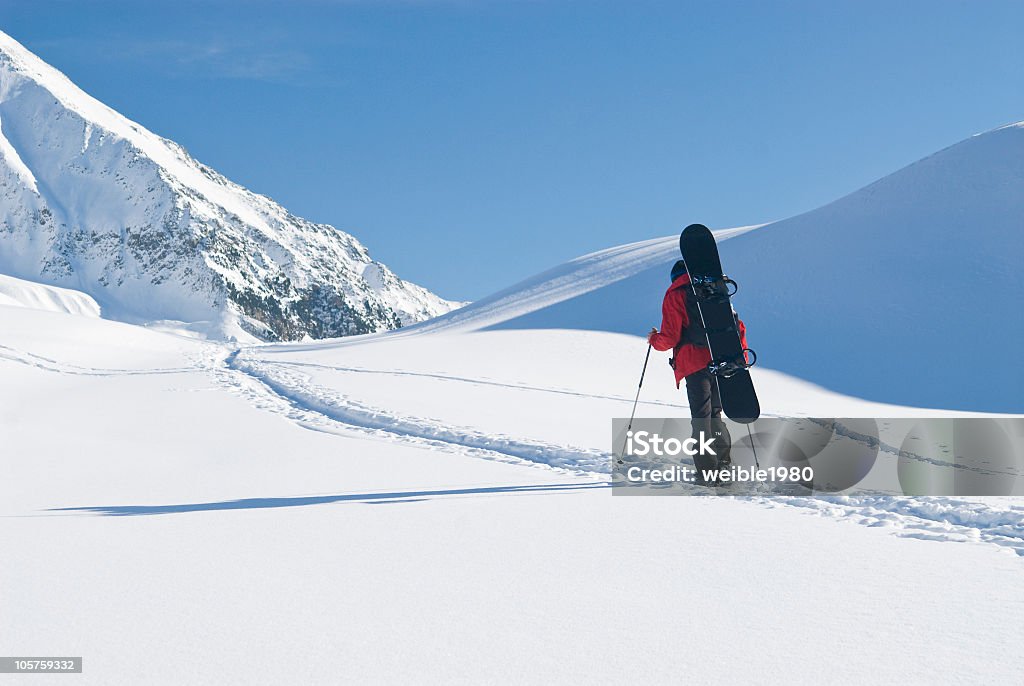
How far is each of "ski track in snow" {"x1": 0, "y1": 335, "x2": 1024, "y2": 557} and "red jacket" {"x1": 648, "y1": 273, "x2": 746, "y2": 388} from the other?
1.21 m

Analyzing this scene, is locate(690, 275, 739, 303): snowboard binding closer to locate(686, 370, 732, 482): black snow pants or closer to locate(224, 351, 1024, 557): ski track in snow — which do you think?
locate(686, 370, 732, 482): black snow pants

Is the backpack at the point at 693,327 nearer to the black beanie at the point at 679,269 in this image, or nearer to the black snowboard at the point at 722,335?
the black snowboard at the point at 722,335

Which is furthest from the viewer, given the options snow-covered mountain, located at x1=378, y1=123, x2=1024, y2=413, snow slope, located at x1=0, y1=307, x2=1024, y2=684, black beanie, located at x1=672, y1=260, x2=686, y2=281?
snow-covered mountain, located at x1=378, y1=123, x2=1024, y2=413

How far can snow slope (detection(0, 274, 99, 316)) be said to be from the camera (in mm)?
156000

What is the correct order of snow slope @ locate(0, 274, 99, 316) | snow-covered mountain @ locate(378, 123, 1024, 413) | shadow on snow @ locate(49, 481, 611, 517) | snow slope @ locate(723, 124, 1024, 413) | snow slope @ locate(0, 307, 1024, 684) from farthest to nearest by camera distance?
snow slope @ locate(0, 274, 99, 316) < snow-covered mountain @ locate(378, 123, 1024, 413) < snow slope @ locate(723, 124, 1024, 413) < shadow on snow @ locate(49, 481, 611, 517) < snow slope @ locate(0, 307, 1024, 684)

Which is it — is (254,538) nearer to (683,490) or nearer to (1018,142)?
(683,490)

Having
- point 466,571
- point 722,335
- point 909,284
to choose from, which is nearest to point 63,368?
point 722,335

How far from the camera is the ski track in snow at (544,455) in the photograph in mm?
4945

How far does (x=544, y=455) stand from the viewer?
8461mm

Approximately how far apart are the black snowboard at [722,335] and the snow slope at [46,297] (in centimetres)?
16631

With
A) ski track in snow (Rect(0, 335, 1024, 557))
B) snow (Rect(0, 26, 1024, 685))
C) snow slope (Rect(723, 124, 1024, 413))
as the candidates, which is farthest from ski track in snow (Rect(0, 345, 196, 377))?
snow slope (Rect(723, 124, 1024, 413))

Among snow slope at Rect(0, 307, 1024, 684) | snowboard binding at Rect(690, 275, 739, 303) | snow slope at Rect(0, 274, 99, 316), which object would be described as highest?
snow slope at Rect(0, 274, 99, 316)

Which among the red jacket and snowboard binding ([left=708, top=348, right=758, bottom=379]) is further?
the red jacket

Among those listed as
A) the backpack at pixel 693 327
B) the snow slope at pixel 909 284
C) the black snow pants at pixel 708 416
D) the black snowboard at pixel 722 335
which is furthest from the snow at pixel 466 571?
the snow slope at pixel 909 284
